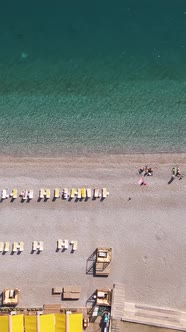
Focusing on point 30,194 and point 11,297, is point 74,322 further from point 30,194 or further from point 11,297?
point 30,194

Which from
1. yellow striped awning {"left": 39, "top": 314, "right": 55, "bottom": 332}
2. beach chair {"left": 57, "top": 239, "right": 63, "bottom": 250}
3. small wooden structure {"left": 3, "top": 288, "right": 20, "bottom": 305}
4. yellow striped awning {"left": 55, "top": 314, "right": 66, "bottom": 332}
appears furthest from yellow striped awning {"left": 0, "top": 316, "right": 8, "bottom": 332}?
beach chair {"left": 57, "top": 239, "right": 63, "bottom": 250}

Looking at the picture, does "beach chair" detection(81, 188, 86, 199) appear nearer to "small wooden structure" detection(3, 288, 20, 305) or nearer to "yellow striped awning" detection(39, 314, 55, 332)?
"small wooden structure" detection(3, 288, 20, 305)

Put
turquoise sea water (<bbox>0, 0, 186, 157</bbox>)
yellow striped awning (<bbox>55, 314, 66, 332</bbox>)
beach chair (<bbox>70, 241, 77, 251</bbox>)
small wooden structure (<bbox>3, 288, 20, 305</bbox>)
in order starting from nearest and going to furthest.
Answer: yellow striped awning (<bbox>55, 314, 66, 332</bbox>) → small wooden structure (<bbox>3, 288, 20, 305</bbox>) → beach chair (<bbox>70, 241, 77, 251</bbox>) → turquoise sea water (<bbox>0, 0, 186, 157</bbox>)

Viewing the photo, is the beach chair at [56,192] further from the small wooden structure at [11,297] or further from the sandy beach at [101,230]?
the small wooden structure at [11,297]

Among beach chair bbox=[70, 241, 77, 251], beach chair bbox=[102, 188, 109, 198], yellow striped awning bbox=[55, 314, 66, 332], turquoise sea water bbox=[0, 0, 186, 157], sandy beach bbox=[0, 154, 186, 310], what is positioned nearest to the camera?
yellow striped awning bbox=[55, 314, 66, 332]

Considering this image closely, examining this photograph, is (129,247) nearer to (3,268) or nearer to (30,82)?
(3,268)

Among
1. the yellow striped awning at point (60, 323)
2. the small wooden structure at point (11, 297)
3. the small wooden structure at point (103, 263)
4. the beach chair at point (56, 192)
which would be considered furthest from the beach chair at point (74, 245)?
the small wooden structure at point (11, 297)
